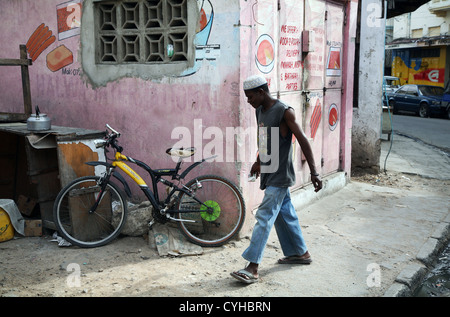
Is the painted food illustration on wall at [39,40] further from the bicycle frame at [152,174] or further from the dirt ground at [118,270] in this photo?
the dirt ground at [118,270]

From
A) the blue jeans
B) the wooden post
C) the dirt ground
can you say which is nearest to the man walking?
the blue jeans

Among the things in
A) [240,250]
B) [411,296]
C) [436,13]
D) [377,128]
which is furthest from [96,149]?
[436,13]

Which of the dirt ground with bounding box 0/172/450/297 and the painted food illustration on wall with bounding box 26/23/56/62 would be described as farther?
the painted food illustration on wall with bounding box 26/23/56/62

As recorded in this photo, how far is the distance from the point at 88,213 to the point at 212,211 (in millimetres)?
1355

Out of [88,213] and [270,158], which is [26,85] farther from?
[270,158]

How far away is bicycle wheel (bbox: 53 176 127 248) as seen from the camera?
15.7ft

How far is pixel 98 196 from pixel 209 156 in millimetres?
1287

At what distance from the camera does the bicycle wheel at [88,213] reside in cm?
479

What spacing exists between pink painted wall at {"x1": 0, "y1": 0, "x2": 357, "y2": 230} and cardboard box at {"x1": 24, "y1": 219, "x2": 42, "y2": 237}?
4.48 feet

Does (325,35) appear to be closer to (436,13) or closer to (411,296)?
(411,296)

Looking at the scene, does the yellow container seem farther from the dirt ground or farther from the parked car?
the parked car

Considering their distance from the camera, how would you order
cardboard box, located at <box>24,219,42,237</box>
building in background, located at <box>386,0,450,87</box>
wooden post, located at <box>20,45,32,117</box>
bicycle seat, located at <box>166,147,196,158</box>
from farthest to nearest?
building in background, located at <box>386,0,450,87</box>
wooden post, located at <box>20,45,32,117</box>
cardboard box, located at <box>24,219,42,237</box>
bicycle seat, located at <box>166,147,196,158</box>

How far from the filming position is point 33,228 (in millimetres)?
5258

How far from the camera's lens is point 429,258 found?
4734 mm
